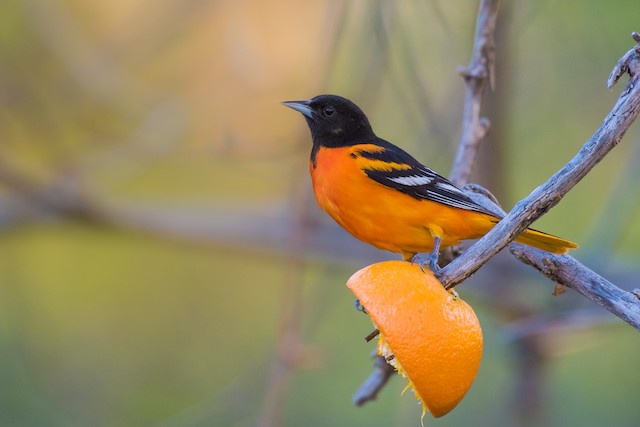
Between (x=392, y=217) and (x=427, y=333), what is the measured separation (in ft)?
3.13

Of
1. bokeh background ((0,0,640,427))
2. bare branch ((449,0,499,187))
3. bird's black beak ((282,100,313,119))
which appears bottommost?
bokeh background ((0,0,640,427))

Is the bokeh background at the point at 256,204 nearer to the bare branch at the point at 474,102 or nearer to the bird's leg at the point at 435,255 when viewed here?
the bare branch at the point at 474,102

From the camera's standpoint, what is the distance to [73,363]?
6062 mm

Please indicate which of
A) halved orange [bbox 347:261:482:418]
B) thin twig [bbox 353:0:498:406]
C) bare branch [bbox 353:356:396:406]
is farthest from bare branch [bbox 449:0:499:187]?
halved orange [bbox 347:261:482:418]

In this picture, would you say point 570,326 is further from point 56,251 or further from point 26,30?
point 56,251

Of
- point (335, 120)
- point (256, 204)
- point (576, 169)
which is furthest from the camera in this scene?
point (256, 204)

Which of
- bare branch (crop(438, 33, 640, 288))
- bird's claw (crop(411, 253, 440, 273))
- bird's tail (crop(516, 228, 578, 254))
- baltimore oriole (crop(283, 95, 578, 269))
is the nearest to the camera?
bare branch (crop(438, 33, 640, 288))

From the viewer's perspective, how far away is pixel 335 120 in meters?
3.43

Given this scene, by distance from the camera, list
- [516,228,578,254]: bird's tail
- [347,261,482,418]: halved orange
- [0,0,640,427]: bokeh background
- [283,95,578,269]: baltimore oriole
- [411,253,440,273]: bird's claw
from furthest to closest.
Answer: [0,0,640,427]: bokeh background, [283,95,578,269]: baltimore oriole, [516,228,578,254]: bird's tail, [411,253,440,273]: bird's claw, [347,261,482,418]: halved orange

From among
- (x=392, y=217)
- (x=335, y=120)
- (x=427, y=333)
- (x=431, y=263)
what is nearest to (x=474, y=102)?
(x=392, y=217)

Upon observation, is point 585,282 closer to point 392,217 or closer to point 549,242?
point 549,242

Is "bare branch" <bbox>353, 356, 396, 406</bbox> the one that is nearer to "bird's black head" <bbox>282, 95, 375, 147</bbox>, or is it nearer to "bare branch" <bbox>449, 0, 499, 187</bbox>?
"bare branch" <bbox>449, 0, 499, 187</bbox>

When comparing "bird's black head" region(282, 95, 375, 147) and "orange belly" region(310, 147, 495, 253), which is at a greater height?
"bird's black head" region(282, 95, 375, 147)

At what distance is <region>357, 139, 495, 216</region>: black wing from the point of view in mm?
2711
